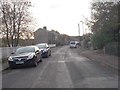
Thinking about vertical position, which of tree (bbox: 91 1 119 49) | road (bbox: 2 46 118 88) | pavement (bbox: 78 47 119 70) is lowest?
road (bbox: 2 46 118 88)

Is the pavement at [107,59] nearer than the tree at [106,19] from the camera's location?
Yes

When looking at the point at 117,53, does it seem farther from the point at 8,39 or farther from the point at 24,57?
the point at 8,39

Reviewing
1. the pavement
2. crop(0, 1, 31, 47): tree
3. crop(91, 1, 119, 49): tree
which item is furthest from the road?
crop(0, 1, 31, 47): tree

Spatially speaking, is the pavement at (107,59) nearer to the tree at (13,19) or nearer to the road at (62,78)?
the road at (62,78)

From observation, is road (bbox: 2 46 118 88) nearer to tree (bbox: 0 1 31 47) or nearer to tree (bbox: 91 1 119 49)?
tree (bbox: 91 1 119 49)

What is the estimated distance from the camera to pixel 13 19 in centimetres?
3991

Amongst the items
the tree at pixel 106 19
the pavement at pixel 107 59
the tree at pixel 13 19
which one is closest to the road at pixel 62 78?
the pavement at pixel 107 59

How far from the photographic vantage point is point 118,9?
21844 mm

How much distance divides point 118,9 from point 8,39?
22.8m

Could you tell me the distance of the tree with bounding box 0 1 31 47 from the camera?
129 ft

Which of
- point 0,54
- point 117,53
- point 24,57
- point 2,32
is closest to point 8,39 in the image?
point 2,32

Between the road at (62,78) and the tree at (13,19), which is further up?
the tree at (13,19)

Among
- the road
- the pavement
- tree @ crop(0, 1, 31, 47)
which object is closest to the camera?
the road

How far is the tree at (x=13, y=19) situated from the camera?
1544 inches
